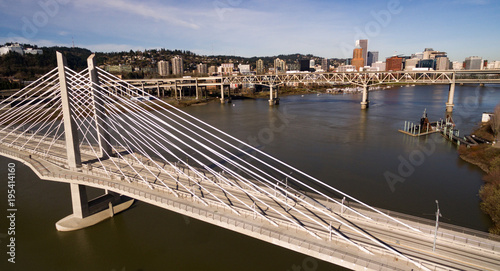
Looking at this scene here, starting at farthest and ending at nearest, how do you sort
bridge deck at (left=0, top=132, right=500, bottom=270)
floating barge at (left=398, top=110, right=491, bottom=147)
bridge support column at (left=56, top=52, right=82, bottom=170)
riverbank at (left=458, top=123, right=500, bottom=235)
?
floating barge at (left=398, top=110, right=491, bottom=147) < riverbank at (left=458, top=123, right=500, bottom=235) < bridge support column at (left=56, top=52, right=82, bottom=170) < bridge deck at (left=0, top=132, right=500, bottom=270)

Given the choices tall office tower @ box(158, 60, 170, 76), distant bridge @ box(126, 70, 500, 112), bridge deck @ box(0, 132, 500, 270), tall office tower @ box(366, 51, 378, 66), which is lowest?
bridge deck @ box(0, 132, 500, 270)

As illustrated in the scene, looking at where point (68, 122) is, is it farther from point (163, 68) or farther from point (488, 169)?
point (163, 68)

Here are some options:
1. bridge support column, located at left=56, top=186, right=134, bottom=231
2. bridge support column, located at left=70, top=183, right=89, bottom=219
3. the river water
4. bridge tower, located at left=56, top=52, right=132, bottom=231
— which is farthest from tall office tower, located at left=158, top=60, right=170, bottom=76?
bridge support column, located at left=70, top=183, right=89, bottom=219

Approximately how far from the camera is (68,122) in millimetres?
7996

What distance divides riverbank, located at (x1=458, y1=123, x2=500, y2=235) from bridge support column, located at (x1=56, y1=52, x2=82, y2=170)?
443 inches

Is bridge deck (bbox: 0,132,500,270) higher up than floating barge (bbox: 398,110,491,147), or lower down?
higher up

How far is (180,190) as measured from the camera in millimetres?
7043

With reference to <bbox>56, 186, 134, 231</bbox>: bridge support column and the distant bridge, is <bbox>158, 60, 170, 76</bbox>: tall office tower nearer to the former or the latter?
the distant bridge

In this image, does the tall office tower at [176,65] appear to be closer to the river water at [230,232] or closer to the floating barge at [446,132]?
the river water at [230,232]

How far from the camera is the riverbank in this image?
805 cm

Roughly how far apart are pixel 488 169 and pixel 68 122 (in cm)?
1536

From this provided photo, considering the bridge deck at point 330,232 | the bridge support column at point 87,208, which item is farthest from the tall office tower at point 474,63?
the bridge support column at point 87,208

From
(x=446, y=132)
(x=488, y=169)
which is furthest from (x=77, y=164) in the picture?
(x=446, y=132)

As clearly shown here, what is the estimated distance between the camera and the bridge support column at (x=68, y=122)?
305 inches
